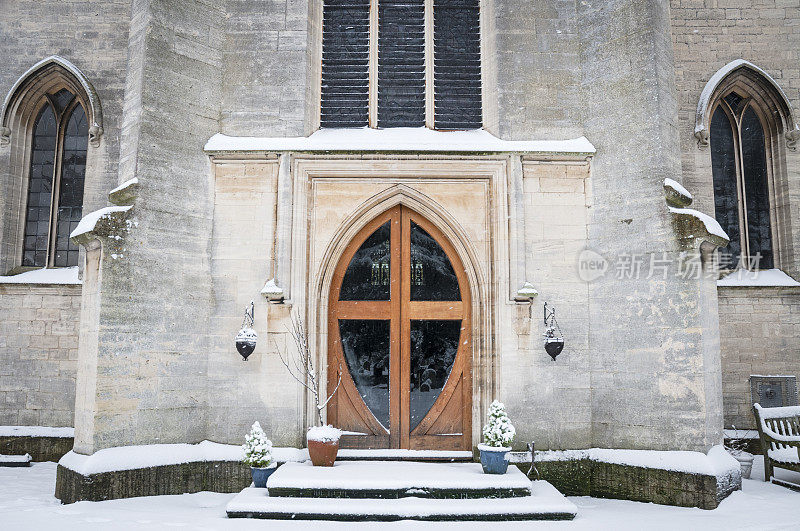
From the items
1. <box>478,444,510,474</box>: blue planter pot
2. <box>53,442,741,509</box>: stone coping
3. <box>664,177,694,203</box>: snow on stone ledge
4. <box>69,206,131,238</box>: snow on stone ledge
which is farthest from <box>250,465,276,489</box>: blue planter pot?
<box>664,177,694,203</box>: snow on stone ledge

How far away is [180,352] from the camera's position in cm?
732

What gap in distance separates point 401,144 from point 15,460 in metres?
7.53

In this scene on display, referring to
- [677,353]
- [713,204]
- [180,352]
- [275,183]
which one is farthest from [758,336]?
[180,352]

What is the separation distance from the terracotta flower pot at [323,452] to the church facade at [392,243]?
65 centimetres

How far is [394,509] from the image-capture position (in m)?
5.91

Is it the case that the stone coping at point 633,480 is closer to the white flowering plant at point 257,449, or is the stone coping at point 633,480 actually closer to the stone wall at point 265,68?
the white flowering plant at point 257,449

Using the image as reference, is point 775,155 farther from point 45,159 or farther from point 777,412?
point 45,159

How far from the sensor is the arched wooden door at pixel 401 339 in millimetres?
7727

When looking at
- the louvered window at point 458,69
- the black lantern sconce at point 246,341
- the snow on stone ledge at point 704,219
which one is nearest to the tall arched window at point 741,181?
the snow on stone ledge at point 704,219

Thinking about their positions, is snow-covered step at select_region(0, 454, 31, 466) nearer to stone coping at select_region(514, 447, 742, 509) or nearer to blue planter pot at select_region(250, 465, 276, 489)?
blue planter pot at select_region(250, 465, 276, 489)

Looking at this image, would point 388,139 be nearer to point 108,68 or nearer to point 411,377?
point 411,377

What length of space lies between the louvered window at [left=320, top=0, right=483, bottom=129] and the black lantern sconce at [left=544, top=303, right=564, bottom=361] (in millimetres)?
3033

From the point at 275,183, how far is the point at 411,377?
10.9ft

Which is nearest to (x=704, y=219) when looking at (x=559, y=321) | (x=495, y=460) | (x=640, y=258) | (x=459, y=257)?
(x=640, y=258)
